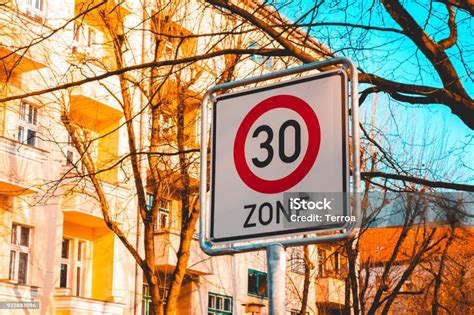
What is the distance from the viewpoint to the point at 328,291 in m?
37.0

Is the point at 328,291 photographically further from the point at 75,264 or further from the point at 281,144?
the point at 281,144

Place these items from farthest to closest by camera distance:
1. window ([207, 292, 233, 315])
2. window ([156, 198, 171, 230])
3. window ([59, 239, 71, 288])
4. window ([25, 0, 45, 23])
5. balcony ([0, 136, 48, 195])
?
window ([207, 292, 233, 315])
window ([156, 198, 171, 230])
window ([59, 239, 71, 288])
window ([25, 0, 45, 23])
balcony ([0, 136, 48, 195])

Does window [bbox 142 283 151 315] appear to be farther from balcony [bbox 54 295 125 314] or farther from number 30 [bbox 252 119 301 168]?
number 30 [bbox 252 119 301 168]

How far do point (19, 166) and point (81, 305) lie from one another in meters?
4.07

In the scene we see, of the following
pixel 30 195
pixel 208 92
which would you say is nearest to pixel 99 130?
pixel 30 195

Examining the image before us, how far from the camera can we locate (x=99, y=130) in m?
26.7

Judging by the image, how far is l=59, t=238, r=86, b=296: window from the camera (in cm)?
2466

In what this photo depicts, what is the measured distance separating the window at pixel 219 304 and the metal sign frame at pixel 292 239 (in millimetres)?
26843

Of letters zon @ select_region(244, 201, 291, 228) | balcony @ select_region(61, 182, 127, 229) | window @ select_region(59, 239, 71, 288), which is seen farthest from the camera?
window @ select_region(59, 239, 71, 288)

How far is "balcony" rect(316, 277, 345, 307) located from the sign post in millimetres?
33265

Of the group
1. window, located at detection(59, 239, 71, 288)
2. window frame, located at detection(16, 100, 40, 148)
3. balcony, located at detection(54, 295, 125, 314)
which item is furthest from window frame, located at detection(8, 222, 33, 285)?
window frame, located at detection(16, 100, 40, 148)

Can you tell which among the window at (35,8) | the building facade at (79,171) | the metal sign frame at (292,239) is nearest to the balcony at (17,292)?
the building facade at (79,171)

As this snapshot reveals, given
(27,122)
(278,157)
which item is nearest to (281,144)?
(278,157)

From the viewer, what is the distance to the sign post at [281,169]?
294 centimetres
